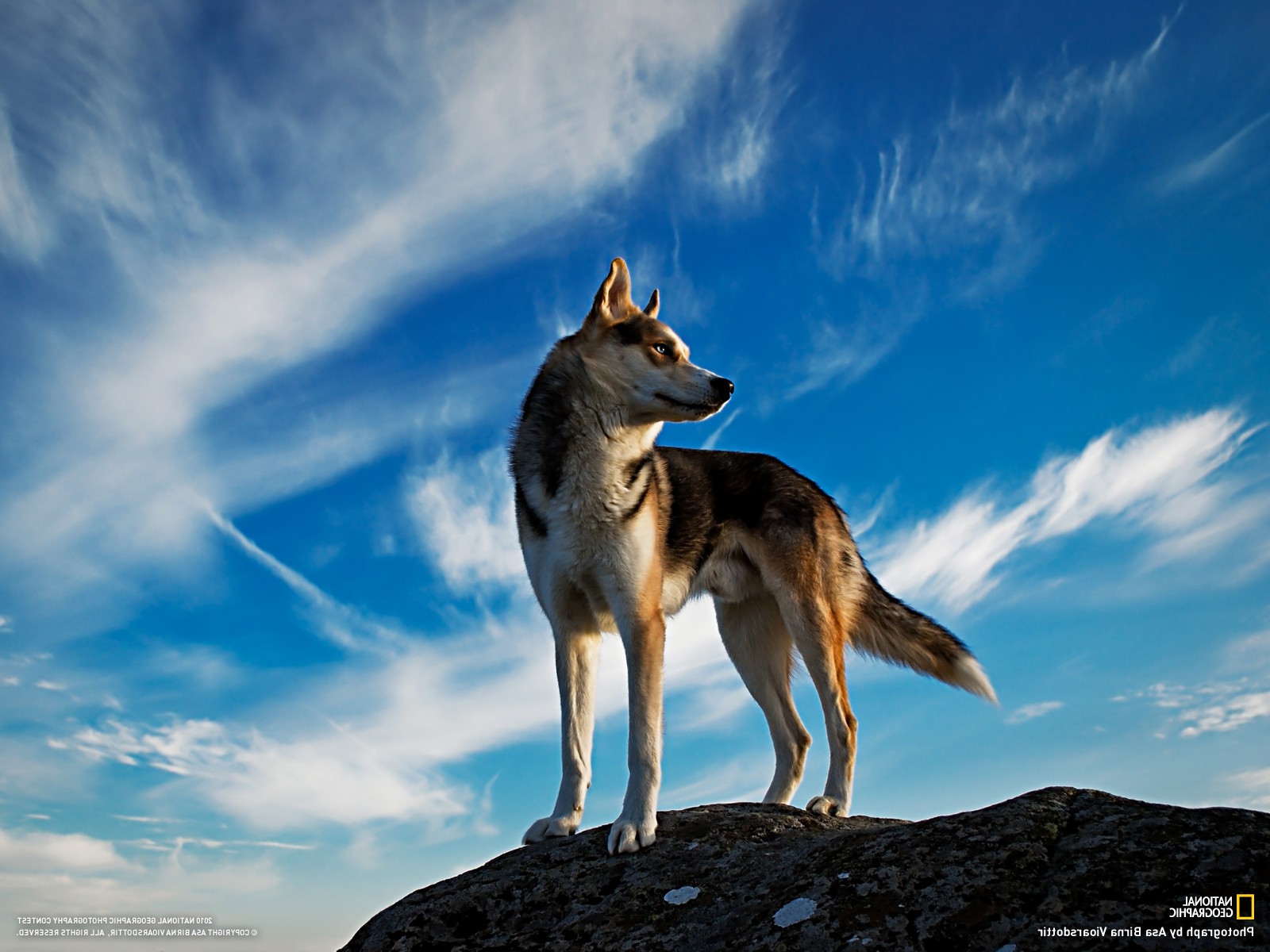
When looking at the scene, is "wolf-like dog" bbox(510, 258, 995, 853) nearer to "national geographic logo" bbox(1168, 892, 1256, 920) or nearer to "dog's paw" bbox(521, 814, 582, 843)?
"dog's paw" bbox(521, 814, 582, 843)

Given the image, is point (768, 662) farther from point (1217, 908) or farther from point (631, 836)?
point (1217, 908)

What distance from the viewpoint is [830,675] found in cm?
727

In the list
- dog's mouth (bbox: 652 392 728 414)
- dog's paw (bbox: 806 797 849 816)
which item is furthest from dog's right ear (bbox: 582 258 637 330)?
dog's paw (bbox: 806 797 849 816)

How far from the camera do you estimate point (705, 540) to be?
7.52m

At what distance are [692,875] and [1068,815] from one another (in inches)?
73.7

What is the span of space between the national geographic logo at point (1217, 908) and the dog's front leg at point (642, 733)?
2.80m

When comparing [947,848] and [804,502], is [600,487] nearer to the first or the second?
[804,502]

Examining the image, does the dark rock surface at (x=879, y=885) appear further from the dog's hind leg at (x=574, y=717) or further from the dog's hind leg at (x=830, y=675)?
the dog's hind leg at (x=830, y=675)

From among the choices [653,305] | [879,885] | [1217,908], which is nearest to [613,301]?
[653,305]

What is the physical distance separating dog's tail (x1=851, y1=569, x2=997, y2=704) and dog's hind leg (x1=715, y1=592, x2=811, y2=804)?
718 mm

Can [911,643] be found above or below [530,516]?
below

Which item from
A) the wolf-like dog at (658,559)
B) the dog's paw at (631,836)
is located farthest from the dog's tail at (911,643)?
the dog's paw at (631,836)

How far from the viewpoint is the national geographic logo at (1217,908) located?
3.23 meters

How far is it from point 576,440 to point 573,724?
1922 mm
